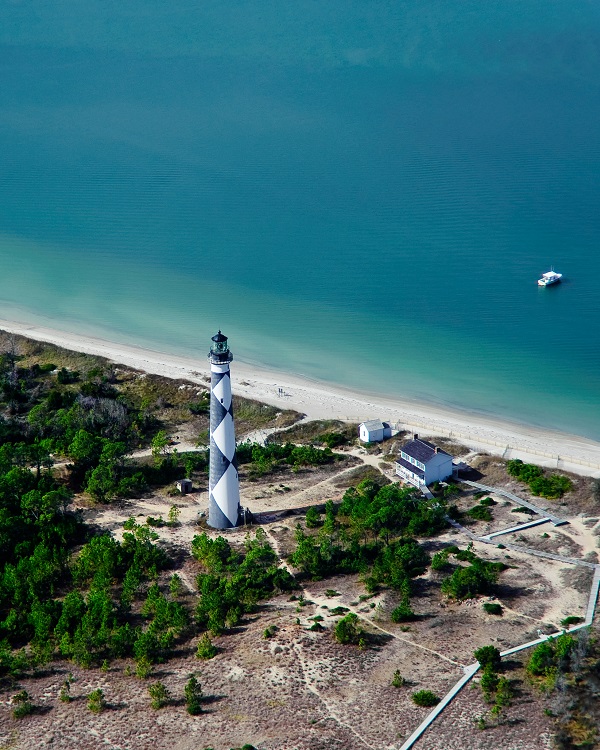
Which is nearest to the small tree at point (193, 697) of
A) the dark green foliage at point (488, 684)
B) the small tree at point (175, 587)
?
the small tree at point (175, 587)

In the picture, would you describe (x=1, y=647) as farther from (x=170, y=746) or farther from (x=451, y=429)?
(x=451, y=429)

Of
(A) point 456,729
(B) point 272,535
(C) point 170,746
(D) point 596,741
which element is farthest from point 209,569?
(D) point 596,741

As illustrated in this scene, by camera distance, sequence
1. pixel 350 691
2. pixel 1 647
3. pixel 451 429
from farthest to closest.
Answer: pixel 451 429
pixel 1 647
pixel 350 691

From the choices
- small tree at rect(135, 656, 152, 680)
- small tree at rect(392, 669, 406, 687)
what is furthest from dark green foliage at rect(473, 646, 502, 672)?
small tree at rect(135, 656, 152, 680)

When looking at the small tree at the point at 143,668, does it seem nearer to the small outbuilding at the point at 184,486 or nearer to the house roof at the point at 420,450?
the small outbuilding at the point at 184,486

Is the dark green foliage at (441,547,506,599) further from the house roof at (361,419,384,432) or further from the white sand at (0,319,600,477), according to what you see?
the house roof at (361,419,384,432)
